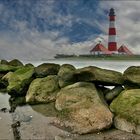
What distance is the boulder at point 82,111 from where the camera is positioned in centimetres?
1460

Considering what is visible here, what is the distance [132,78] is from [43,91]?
517cm

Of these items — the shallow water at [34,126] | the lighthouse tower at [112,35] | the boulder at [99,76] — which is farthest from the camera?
the lighthouse tower at [112,35]

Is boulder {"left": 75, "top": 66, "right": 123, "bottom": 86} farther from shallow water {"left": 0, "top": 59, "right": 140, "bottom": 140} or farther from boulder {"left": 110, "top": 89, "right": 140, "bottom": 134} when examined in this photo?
boulder {"left": 110, "top": 89, "right": 140, "bottom": 134}

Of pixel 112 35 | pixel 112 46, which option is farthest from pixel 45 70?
pixel 112 46

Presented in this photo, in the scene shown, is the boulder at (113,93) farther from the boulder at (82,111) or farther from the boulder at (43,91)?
the boulder at (43,91)

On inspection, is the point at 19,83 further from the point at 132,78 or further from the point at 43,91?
the point at 132,78

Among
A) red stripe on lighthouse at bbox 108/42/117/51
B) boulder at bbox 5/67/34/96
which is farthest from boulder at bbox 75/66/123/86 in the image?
red stripe on lighthouse at bbox 108/42/117/51

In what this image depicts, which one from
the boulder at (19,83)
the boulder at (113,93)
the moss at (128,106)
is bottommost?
the moss at (128,106)

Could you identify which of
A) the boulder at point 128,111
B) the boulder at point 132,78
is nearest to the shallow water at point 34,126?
the boulder at point 128,111

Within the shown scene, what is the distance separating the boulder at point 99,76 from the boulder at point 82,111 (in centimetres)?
181

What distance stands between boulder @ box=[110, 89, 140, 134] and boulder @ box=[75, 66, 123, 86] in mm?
2792

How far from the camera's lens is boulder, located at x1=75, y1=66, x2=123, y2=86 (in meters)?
19.2

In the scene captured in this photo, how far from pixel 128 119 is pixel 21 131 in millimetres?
4267

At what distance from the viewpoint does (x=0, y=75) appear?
31719mm
